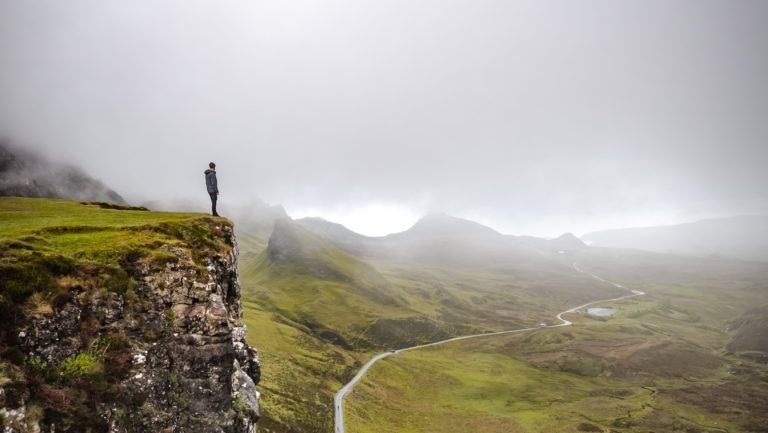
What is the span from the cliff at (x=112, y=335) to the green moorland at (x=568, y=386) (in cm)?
6580

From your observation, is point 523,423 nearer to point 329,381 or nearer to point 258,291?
point 329,381

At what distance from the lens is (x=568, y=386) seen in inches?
4909

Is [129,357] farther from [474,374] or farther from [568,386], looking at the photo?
[568,386]

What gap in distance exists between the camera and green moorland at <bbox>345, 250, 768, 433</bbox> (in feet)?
302

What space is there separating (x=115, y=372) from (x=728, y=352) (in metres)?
232

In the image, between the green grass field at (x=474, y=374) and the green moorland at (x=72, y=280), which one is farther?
the green grass field at (x=474, y=374)

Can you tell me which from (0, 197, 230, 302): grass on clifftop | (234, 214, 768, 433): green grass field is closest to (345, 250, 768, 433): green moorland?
(234, 214, 768, 433): green grass field

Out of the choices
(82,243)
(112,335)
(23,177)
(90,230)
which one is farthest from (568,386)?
(23,177)

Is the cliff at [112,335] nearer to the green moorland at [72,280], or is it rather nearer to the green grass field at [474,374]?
the green moorland at [72,280]

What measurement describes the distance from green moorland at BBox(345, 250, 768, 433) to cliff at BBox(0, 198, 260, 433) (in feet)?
216

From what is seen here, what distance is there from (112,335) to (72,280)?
3496 mm

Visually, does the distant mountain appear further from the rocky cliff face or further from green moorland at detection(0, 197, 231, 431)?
the rocky cliff face

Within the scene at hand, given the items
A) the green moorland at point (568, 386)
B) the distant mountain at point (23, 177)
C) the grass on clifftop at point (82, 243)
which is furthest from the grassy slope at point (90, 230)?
the distant mountain at point (23, 177)

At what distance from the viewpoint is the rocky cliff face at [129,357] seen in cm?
1562
